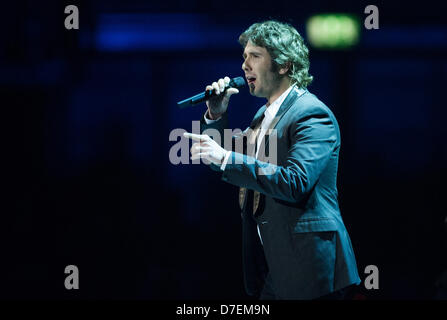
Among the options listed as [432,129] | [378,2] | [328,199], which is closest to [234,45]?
[378,2]

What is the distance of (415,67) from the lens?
127 inches

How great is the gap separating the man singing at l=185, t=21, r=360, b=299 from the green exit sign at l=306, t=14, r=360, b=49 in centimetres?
123

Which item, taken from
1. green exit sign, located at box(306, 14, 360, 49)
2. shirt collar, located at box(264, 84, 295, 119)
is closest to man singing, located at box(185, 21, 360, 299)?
shirt collar, located at box(264, 84, 295, 119)

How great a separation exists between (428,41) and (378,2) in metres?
0.53

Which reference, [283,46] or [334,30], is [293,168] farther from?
[334,30]

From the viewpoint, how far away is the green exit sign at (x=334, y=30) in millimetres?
2932

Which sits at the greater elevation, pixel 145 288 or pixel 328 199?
pixel 328 199

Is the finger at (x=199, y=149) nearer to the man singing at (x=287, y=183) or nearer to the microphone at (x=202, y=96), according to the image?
the man singing at (x=287, y=183)

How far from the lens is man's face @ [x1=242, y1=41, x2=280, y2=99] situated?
5.95 feet

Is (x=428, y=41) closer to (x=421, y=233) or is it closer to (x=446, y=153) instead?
(x=446, y=153)

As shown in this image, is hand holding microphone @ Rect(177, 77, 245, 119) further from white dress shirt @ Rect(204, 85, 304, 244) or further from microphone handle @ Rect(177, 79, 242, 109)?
white dress shirt @ Rect(204, 85, 304, 244)

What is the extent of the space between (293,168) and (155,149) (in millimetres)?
1914
